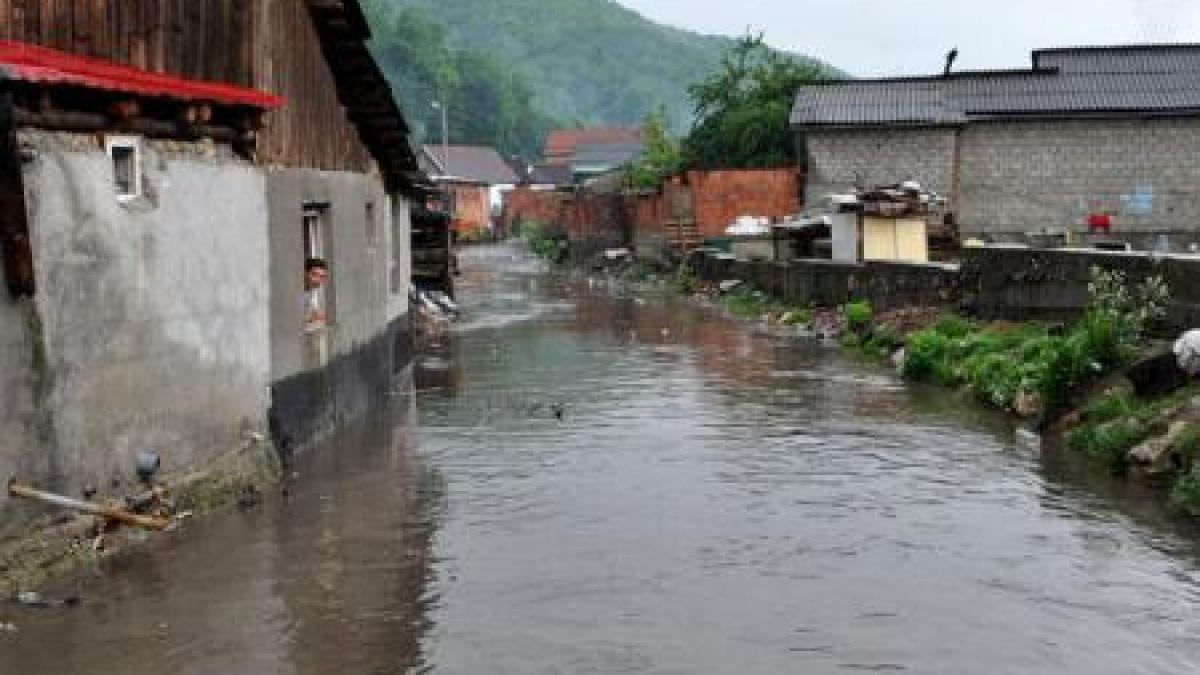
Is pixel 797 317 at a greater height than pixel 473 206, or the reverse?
pixel 473 206

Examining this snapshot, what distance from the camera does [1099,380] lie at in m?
14.8

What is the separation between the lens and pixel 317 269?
14.7 m

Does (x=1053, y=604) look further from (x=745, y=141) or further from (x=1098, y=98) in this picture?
(x=745, y=141)

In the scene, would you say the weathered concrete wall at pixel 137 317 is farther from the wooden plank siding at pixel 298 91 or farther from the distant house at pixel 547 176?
the distant house at pixel 547 176

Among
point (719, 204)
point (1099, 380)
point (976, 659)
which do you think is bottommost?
point (976, 659)

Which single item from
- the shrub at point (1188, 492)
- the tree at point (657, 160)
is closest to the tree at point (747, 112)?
the tree at point (657, 160)

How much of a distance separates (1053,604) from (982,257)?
45.9 feet

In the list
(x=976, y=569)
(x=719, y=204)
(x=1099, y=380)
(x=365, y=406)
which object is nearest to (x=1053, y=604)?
(x=976, y=569)

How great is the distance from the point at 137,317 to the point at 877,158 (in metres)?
29.1

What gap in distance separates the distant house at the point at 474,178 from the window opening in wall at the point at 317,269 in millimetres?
63782

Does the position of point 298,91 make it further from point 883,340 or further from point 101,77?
point 883,340

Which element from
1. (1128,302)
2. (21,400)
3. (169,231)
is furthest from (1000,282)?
(21,400)

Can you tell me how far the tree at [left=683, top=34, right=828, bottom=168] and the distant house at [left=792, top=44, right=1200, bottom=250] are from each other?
238 inches

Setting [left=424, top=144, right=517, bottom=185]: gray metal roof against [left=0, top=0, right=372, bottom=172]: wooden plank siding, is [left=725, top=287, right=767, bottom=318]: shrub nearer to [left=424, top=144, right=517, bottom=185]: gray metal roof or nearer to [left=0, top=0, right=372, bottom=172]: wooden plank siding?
[left=0, top=0, right=372, bottom=172]: wooden plank siding
